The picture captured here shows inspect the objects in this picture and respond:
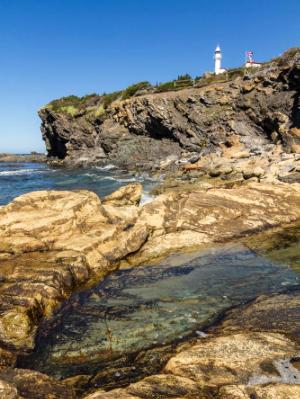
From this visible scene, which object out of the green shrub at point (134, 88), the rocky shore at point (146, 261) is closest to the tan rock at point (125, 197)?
the rocky shore at point (146, 261)

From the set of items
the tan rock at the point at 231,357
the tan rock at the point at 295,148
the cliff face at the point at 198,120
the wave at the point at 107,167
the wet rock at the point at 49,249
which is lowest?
the tan rock at the point at 231,357

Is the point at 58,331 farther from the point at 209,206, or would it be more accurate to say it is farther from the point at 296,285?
the point at 209,206

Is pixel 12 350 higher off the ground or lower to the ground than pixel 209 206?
lower

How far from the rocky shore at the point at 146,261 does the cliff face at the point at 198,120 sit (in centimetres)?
2775

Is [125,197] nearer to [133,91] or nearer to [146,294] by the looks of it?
[146,294]

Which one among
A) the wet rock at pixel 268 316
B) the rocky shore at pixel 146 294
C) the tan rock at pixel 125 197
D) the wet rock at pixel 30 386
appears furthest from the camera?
the tan rock at pixel 125 197

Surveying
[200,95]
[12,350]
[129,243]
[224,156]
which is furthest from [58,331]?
[200,95]

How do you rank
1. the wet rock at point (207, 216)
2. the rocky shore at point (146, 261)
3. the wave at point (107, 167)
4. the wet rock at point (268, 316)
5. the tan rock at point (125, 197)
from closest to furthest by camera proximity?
the rocky shore at point (146, 261) < the wet rock at point (268, 316) < the wet rock at point (207, 216) < the tan rock at point (125, 197) < the wave at point (107, 167)

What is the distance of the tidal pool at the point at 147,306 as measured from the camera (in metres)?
7.96

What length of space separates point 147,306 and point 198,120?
5098 cm

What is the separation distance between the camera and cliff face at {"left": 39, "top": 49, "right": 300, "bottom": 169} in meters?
48.8

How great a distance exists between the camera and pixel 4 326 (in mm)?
8625

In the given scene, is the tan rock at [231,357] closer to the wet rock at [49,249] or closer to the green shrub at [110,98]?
the wet rock at [49,249]

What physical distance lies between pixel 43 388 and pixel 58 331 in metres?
2.78
